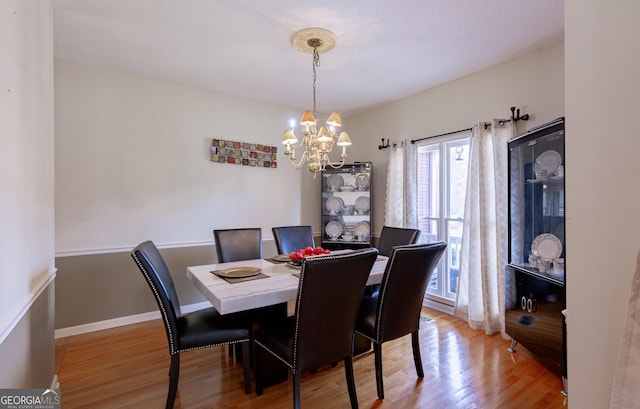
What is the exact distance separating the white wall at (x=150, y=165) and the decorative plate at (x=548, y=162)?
2912 mm

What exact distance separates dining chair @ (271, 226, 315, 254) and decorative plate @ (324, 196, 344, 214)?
41.0 inches

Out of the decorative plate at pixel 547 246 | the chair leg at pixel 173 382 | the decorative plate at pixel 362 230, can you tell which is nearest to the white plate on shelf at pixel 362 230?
the decorative plate at pixel 362 230

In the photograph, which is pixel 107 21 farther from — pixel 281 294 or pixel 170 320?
pixel 281 294

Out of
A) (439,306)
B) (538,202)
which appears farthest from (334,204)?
(538,202)

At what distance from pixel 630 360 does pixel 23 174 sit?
7.02 ft

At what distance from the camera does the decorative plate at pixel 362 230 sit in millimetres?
4277

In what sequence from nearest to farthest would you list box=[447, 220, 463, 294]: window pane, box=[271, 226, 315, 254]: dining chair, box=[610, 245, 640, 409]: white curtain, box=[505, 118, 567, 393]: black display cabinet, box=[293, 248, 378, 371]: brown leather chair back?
box=[610, 245, 640, 409]: white curtain
box=[293, 248, 378, 371]: brown leather chair back
box=[505, 118, 567, 393]: black display cabinet
box=[271, 226, 315, 254]: dining chair
box=[447, 220, 463, 294]: window pane

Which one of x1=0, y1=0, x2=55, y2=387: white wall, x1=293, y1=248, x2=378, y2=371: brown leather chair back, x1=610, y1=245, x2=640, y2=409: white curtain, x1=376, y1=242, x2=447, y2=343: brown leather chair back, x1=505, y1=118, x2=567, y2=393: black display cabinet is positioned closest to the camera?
x1=610, y1=245, x2=640, y2=409: white curtain

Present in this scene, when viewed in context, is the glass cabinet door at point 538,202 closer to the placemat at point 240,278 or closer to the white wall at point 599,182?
the white wall at point 599,182

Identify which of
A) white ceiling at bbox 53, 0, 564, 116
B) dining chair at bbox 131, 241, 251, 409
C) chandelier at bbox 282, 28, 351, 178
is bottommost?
dining chair at bbox 131, 241, 251, 409

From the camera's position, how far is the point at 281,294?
1864mm

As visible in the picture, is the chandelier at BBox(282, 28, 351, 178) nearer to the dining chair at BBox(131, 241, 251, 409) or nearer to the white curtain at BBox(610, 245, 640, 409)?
the dining chair at BBox(131, 241, 251, 409)

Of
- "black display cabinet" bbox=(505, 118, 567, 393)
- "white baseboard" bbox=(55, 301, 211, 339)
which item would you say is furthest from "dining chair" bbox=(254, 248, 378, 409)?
"white baseboard" bbox=(55, 301, 211, 339)

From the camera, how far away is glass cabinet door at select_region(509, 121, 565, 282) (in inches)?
89.2
